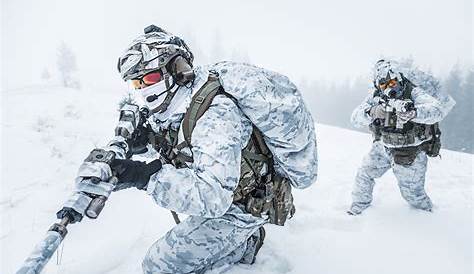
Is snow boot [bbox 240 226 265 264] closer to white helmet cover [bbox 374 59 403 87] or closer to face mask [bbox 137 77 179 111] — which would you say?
face mask [bbox 137 77 179 111]

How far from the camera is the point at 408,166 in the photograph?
192 inches

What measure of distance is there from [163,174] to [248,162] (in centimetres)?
82

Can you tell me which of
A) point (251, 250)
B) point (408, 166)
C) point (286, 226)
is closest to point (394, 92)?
point (408, 166)

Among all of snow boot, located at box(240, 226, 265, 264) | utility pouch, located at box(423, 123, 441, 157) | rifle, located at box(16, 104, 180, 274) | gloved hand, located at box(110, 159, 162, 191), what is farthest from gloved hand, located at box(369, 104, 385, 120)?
rifle, located at box(16, 104, 180, 274)

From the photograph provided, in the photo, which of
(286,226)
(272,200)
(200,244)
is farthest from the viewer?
(286,226)

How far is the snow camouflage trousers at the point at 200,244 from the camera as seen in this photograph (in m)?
3.00

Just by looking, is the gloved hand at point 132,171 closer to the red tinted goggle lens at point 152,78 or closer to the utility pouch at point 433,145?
the red tinted goggle lens at point 152,78

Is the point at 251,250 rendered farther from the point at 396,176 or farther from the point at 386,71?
the point at 386,71

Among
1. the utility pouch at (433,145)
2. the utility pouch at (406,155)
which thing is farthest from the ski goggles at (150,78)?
the utility pouch at (433,145)

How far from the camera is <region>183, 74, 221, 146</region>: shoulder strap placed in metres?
2.65

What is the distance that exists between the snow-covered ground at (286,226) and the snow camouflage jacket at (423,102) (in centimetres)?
121

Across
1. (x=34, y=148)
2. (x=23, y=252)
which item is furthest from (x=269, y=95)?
(x=34, y=148)

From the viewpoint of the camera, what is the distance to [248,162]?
9.77 feet

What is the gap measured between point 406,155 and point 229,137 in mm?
3332
